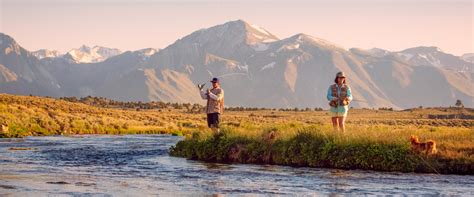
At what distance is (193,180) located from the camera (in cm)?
1859

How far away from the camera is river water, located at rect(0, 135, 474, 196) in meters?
16.4

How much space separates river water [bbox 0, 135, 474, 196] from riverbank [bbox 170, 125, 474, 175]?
0.90 m

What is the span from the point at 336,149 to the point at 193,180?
17.8 ft

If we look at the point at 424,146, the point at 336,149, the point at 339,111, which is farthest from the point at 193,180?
the point at 339,111

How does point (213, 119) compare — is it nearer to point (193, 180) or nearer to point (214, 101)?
point (214, 101)

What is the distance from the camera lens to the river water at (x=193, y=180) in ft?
53.8

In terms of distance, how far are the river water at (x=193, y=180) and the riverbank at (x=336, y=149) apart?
0.90 m

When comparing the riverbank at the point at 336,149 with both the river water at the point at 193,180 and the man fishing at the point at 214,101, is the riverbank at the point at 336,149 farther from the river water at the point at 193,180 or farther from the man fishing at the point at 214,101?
the man fishing at the point at 214,101

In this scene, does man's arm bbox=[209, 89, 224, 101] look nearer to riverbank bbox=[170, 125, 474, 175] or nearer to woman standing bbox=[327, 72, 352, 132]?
riverbank bbox=[170, 125, 474, 175]

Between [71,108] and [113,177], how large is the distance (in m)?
53.5

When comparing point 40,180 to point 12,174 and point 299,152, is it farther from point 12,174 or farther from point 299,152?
point 299,152

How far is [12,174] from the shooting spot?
1950cm

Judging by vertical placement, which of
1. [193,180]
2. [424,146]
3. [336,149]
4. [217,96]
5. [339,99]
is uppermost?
[217,96]

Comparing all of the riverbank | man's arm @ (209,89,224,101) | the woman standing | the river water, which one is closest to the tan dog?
the riverbank
